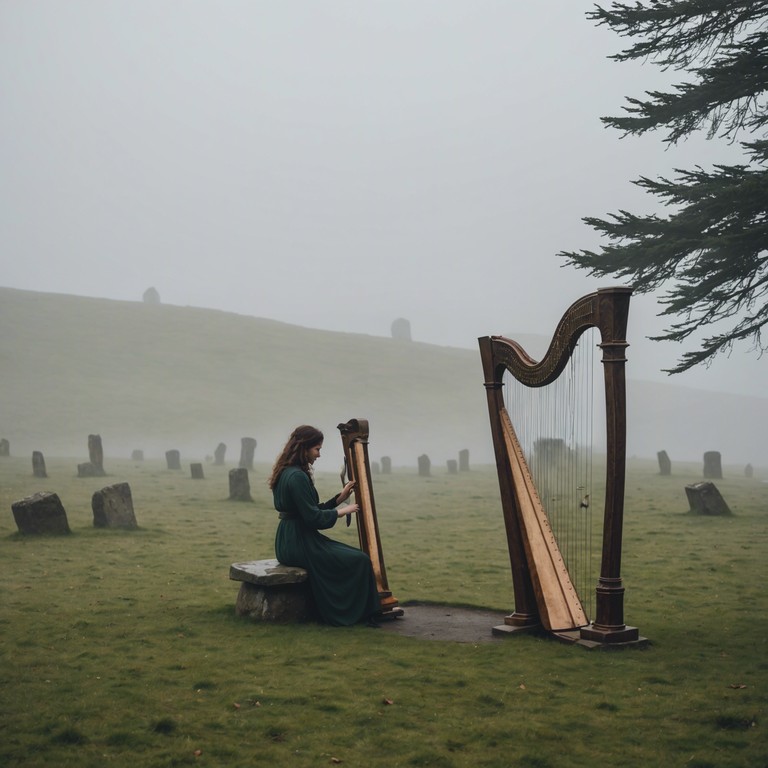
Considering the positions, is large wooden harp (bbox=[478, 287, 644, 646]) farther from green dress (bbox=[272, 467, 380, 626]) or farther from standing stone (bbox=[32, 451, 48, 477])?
standing stone (bbox=[32, 451, 48, 477])

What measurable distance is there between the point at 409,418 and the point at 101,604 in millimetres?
49949

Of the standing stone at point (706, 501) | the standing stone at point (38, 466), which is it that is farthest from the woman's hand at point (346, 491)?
the standing stone at point (38, 466)

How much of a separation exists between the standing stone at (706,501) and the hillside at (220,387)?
24.8 metres

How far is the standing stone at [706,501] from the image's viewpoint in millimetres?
17766

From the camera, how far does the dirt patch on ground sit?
786cm

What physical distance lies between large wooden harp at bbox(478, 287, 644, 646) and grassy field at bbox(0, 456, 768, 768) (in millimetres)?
282

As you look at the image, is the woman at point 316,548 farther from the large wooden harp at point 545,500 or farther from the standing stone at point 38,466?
the standing stone at point 38,466

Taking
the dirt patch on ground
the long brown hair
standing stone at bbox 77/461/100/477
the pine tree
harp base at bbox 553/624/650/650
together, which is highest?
the pine tree

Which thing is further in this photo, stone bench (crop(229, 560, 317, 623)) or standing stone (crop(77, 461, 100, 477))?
standing stone (crop(77, 461, 100, 477))

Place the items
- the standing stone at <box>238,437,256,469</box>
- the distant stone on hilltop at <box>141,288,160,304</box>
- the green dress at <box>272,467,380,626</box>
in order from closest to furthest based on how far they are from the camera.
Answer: the green dress at <box>272,467,380,626</box>, the standing stone at <box>238,437,256,469</box>, the distant stone on hilltop at <box>141,288,160,304</box>

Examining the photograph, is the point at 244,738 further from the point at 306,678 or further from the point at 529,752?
the point at 529,752

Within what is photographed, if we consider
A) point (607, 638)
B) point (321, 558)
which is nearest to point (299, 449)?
point (321, 558)

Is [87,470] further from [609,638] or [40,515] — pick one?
[609,638]

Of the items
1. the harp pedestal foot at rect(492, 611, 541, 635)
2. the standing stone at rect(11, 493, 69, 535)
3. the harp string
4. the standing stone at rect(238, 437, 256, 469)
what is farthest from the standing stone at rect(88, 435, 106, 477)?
the harp pedestal foot at rect(492, 611, 541, 635)
